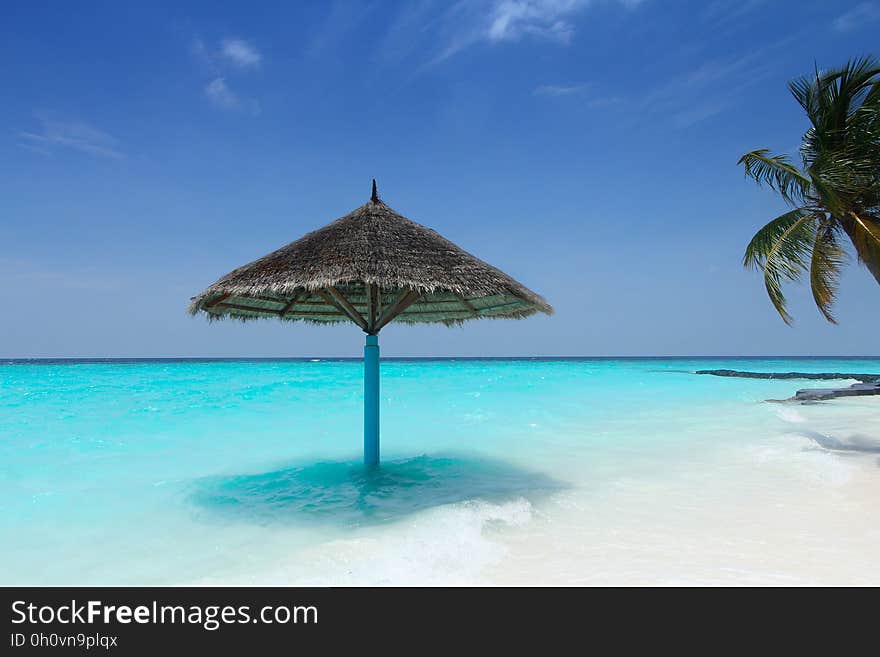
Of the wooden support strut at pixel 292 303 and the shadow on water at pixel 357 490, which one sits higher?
the wooden support strut at pixel 292 303

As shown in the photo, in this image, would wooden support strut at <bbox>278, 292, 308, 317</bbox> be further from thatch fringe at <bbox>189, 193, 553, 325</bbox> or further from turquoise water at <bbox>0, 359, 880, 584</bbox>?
turquoise water at <bbox>0, 359, 880, 584</bbox>

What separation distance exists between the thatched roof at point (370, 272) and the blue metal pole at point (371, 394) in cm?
19

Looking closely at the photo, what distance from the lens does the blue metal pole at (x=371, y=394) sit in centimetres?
499

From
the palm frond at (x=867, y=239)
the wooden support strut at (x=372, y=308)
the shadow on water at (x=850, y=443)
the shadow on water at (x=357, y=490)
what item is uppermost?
the palm frond at (x=867, y=239)

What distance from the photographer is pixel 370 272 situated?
4.14 meters

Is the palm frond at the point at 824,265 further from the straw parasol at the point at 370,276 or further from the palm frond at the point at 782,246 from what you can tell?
the straw parasol at the point at 370,276

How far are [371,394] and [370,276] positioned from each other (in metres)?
1.42

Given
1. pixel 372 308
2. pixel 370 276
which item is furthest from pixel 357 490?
pixel 370 276

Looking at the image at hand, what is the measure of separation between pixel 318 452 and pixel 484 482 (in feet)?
9.71

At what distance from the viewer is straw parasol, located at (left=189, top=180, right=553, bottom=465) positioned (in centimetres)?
418

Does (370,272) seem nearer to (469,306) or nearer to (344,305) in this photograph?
(344,305)
